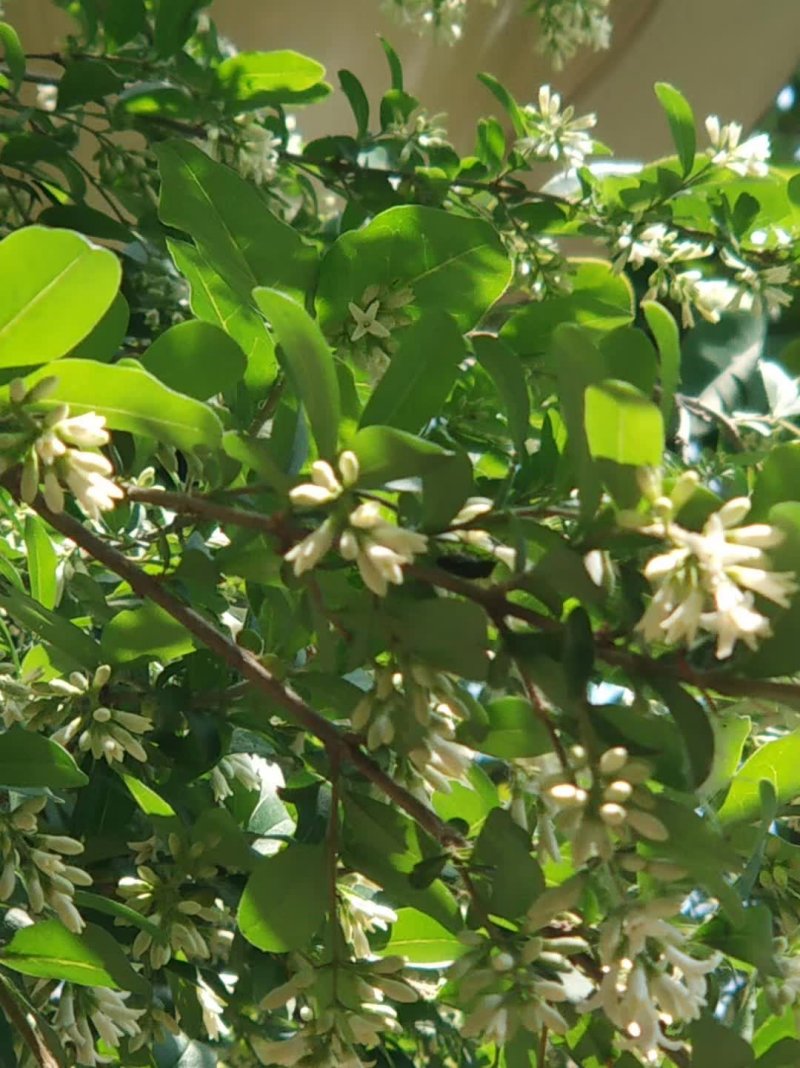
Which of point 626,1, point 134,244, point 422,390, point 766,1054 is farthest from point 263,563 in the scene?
point 626,1

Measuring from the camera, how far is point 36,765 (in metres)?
0.44

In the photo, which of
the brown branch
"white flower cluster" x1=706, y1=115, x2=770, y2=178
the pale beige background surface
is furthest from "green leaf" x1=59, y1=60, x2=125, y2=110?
the pale beige background surface

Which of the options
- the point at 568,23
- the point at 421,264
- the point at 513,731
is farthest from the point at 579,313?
the point at 568,23

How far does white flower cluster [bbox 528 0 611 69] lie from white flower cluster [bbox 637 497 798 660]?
1.02 metres

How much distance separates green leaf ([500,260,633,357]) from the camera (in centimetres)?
51

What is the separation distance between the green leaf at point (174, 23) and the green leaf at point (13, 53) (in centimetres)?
10

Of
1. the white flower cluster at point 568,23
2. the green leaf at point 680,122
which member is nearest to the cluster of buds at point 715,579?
the green leaf at point 680,122

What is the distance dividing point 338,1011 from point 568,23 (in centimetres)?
107

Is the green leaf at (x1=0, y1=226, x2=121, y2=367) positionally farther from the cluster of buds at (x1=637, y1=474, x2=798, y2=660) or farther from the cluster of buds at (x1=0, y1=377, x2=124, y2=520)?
the cluster of buds at (x1=637, y1=474, x2=798, y2=660)

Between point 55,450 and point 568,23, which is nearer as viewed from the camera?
point 55,450

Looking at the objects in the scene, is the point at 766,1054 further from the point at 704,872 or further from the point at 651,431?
the point at 651,431

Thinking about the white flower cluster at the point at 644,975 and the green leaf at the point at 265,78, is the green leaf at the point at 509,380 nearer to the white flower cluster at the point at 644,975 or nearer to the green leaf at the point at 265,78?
the white flower cluster at the point at 644,975

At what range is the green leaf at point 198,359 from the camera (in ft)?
1.24

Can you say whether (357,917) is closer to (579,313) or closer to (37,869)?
(37,869)
